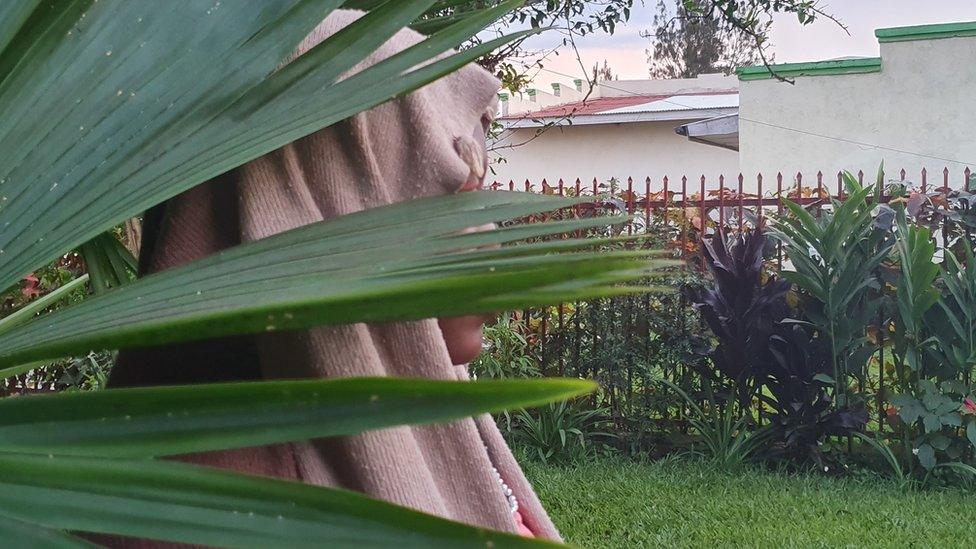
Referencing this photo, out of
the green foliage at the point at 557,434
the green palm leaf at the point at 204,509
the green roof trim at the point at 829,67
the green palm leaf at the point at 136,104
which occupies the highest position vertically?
the green palm leaf at the point at 136,104

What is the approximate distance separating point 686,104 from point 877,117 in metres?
8.05

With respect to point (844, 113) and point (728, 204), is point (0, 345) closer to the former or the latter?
point (728, 204)

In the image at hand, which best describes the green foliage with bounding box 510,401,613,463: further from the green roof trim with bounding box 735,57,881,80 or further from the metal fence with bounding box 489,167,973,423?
the green roof trim with bounding box 735,57,881,80

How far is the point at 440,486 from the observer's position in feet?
3.23

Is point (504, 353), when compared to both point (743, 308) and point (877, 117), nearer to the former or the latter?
point (743, 308)

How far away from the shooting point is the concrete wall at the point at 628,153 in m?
21.5

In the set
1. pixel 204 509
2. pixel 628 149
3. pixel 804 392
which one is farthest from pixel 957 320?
pixel 628 149

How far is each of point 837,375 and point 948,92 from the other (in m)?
8.63

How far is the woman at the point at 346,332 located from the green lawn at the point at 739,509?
3863 millimetres

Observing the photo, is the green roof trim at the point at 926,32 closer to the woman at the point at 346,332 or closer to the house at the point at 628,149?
the house at the point at 628,149

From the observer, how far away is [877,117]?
550 inches

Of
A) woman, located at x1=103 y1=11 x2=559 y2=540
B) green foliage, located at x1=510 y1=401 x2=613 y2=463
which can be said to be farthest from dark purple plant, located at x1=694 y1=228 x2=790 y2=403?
woman, located at x1=103 y1=11 x2=559 y2=540

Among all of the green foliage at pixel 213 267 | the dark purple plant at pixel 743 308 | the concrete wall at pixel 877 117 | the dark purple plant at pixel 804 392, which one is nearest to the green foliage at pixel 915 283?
the dark purple plant at pixel 804 392

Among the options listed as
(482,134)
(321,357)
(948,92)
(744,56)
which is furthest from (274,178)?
(744,56)
